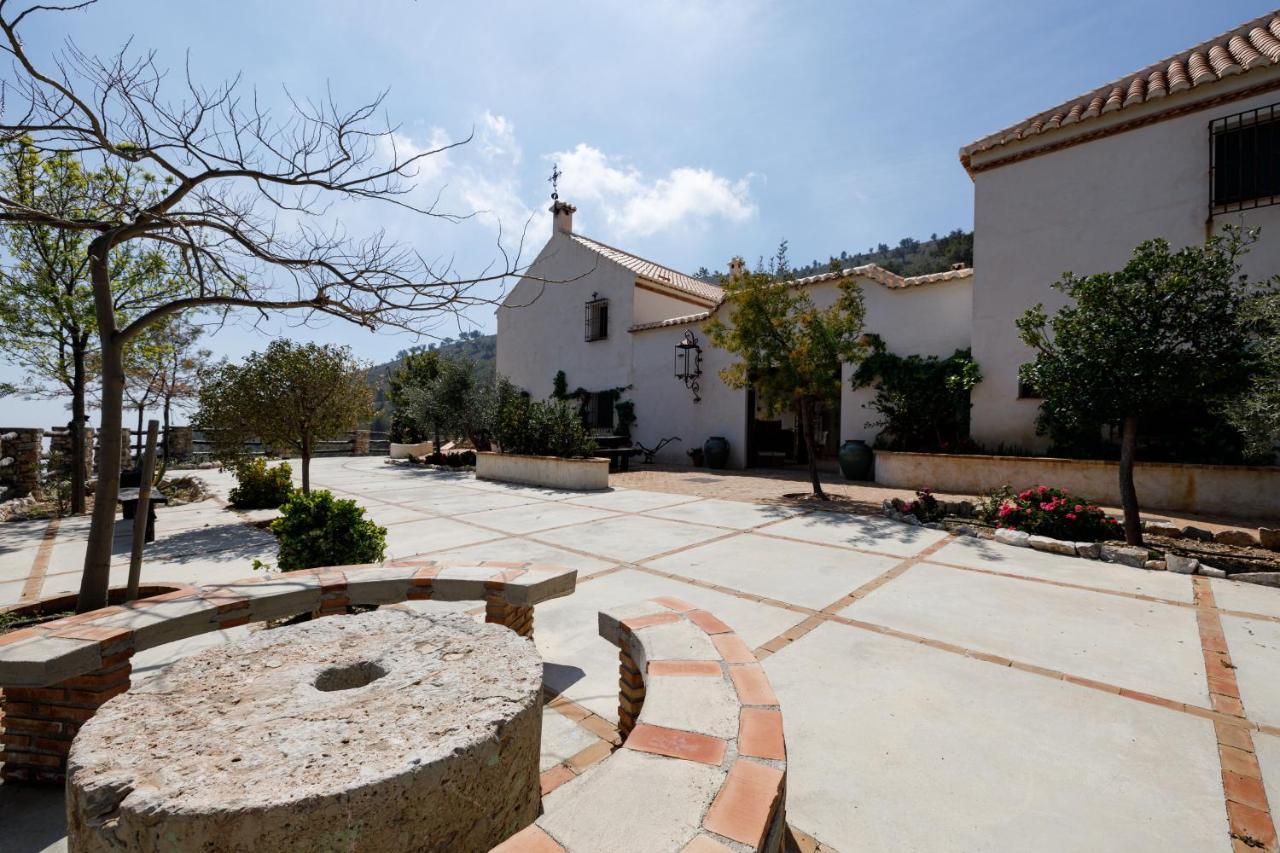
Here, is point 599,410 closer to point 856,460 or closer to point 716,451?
point 716,451

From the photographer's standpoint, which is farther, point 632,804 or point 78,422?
point 78,422

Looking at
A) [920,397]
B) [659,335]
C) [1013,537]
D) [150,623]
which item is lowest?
[1013,537]

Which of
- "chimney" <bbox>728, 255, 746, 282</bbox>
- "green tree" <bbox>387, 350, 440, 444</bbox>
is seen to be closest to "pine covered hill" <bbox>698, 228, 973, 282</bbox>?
"chimney" <bbox>728, 255, 746, 282</bbox>

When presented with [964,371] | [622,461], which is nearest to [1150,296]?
[964,371]

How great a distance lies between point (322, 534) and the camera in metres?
3.63

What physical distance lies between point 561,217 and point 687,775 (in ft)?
61.0

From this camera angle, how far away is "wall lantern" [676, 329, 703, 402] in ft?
44.7

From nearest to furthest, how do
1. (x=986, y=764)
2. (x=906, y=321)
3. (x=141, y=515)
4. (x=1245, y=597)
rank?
1. (x=986, y=764)
2. (x=141, y=515)
3. (x=1245, y=597)
4. (x=906, y=321)

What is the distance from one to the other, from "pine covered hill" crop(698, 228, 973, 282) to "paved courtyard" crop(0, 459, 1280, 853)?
6.18 meters

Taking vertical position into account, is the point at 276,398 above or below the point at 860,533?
above

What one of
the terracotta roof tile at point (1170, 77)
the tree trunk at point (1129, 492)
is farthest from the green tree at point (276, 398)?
the terracotta roof tile at point (1170, 77)

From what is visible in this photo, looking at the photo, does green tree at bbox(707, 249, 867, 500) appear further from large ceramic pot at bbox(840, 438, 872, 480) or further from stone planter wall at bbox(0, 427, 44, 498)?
stone planter wall at bbox(0, 427, 44, 498)

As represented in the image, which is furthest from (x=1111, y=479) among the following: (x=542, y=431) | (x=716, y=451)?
(x=542, y=431)

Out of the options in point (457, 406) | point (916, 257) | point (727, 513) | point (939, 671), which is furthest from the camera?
point (916, 257)
